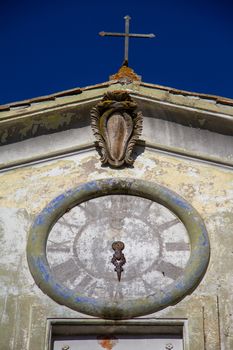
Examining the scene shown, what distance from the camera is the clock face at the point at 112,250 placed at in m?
8.73

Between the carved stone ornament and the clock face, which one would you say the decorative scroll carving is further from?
the carved stone ornament

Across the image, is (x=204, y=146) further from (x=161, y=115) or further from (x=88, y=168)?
(x=88, y=168)

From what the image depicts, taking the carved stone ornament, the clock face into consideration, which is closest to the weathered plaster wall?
the carved stone ornament

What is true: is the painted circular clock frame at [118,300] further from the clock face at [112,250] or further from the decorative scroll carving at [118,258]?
the decorative scroll carving at [118,258]

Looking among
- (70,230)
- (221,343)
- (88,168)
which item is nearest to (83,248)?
(70,230)

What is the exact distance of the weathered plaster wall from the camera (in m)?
8.37

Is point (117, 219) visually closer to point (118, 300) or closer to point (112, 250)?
point (112, 250)

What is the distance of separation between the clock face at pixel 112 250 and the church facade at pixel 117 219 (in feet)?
0.04

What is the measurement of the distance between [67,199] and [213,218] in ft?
5.07

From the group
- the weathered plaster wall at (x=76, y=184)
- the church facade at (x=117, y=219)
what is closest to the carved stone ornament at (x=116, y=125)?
the church facade at (x=117, y=219)

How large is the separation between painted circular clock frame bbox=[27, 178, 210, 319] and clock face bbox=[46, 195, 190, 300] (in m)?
0.07

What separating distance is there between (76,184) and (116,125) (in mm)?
809

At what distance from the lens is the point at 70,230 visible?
913 cm

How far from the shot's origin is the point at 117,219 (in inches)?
363
